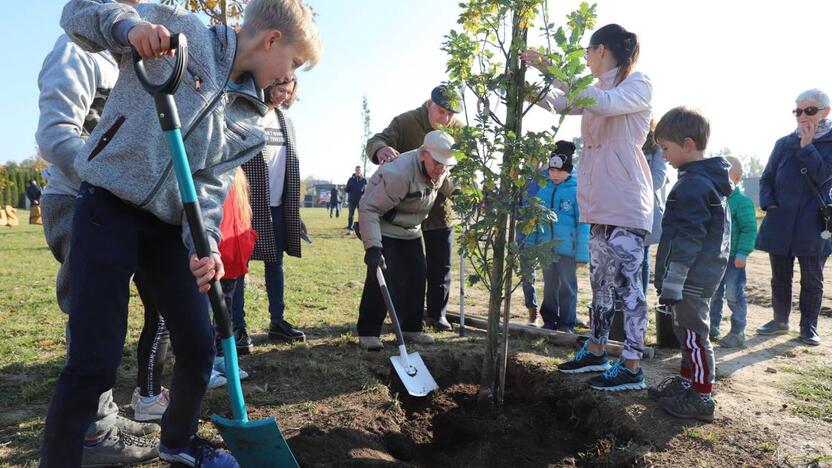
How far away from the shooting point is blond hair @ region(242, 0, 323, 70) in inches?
81.4

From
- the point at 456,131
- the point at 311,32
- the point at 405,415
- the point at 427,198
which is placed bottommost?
the point at 405,415

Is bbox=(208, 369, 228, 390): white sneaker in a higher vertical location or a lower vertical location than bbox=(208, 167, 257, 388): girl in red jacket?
lower

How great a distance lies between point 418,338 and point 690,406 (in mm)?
2232

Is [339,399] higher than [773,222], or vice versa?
[773,222]

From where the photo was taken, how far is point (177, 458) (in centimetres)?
233

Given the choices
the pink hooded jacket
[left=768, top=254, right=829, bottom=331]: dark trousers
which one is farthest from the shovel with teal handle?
[left=768, top=254, right=829, bottom=331]: dark trousers

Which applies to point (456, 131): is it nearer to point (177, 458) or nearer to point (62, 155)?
point (62, 155)

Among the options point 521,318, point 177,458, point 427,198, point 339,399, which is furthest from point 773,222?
point 177,458

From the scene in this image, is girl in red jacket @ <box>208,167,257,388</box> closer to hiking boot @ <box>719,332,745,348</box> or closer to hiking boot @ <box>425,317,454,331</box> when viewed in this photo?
hiking boot @ <box>425,317,454,331</box>

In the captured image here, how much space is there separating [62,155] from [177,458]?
50.1 inches

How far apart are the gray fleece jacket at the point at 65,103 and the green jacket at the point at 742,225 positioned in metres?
4.86

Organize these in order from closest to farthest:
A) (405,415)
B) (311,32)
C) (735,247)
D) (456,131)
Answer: (311,32) < (456,131) < (405,415) < (735,247)

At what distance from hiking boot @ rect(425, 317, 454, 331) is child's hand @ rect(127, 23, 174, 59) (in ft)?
13.0

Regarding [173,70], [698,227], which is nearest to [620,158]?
[698,227]
